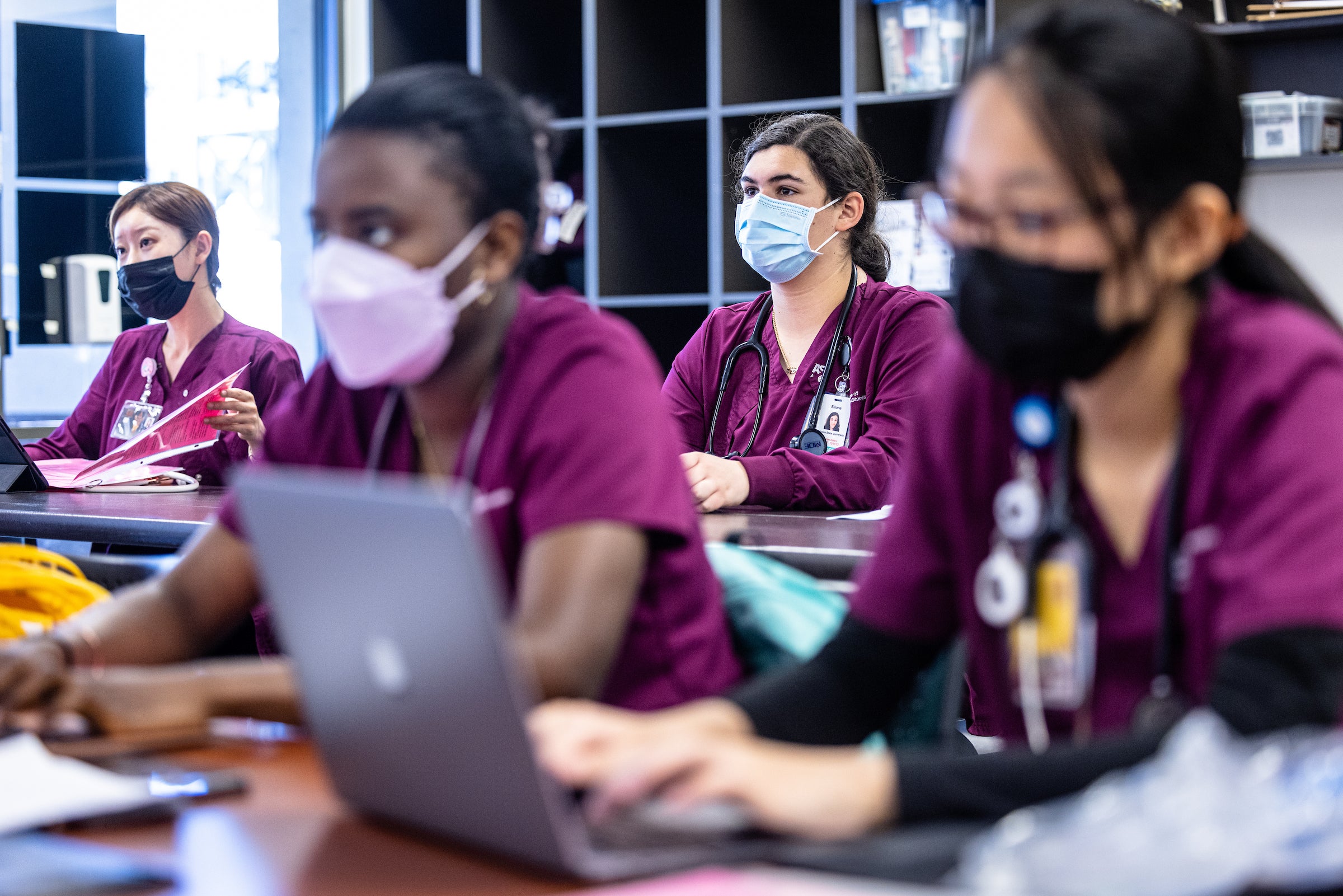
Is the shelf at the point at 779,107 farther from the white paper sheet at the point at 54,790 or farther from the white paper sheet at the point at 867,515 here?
the white paper sheet at the point at 54,790

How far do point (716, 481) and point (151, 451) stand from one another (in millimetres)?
1212

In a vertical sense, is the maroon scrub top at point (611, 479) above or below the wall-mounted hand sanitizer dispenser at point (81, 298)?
below

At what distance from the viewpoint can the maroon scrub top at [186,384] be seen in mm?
3057

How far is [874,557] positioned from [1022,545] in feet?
0.50

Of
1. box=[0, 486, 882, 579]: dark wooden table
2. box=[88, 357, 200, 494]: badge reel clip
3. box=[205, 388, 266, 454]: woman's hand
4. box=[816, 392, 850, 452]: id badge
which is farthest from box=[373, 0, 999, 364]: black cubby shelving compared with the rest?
box=[0, 486, 882, 579]: dark wooden table

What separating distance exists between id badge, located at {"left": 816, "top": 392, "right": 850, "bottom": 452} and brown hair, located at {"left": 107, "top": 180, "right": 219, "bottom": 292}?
1.51 m

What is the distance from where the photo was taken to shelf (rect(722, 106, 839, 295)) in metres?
3.89

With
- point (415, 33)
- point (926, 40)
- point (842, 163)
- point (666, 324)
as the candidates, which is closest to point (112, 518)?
point (842, 163)

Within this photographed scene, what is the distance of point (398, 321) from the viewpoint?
1.28 m

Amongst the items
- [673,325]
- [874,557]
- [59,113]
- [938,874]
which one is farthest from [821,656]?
[59,113]

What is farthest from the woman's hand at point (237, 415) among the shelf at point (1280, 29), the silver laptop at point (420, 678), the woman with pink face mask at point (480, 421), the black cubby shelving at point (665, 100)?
the shelf at point (1280, 29)

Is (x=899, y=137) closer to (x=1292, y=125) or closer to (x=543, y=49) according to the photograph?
Result: (x=1292, y=125)

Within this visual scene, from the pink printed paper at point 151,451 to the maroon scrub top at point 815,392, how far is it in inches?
35.9

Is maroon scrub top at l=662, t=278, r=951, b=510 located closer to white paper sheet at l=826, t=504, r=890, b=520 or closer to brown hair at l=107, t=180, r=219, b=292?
white paper sheet at l=826, t=504, r=890, b=520
